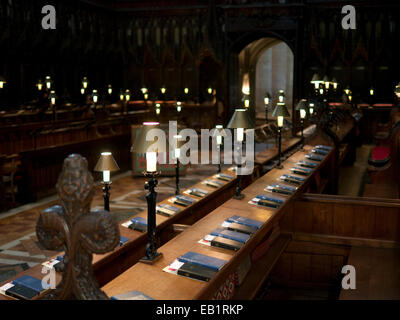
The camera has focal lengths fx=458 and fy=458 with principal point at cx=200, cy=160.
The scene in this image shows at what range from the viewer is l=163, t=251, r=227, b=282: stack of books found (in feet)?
10.4

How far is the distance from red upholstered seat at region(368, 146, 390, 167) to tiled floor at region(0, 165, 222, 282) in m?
4.09

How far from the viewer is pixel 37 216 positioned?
324 inches

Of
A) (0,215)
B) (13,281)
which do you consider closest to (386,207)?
(13,281)

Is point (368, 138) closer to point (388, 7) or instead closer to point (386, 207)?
point (388, 7)

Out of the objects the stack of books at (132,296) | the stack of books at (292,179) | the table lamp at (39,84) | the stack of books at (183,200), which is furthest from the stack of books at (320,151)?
the table lamp at (39,84)

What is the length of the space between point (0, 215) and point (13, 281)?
18.0 ft

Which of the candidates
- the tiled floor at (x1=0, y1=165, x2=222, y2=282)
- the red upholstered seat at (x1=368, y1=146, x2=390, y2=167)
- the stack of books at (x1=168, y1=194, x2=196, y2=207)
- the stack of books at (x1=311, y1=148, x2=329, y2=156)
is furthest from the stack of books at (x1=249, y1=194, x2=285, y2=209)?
the red upholstered seat at (x1=368, y1=146, x2=390, y2=167)

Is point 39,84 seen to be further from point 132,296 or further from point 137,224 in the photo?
point 132,296

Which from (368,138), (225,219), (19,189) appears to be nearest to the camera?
(225,219)

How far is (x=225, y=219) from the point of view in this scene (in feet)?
14.8

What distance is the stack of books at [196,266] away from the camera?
3.18 m

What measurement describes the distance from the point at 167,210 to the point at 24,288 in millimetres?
2121

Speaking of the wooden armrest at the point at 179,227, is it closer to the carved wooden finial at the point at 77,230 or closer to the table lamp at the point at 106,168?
the table lamp at the point at 106,168
